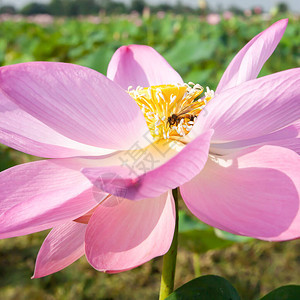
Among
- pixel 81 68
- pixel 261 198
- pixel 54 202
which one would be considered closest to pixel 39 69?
pixel 81 68

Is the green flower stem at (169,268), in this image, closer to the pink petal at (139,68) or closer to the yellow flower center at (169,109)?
the yellow flower center at (169,109)

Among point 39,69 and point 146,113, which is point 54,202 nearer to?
point 39,69

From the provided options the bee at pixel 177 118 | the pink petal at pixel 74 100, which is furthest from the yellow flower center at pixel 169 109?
the pink petal at pixel 74 100

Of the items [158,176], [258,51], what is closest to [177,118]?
[258,51]

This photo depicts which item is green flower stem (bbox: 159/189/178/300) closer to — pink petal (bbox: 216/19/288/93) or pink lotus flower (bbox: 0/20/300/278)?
pink lotus flower (bbox: 0/20/300/278)

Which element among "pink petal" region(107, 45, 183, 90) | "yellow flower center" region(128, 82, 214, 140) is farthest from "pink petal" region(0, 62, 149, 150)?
"pink petal" region(107, 45, 183, 90)

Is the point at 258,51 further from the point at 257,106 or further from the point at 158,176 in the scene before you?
the point at 158,176
